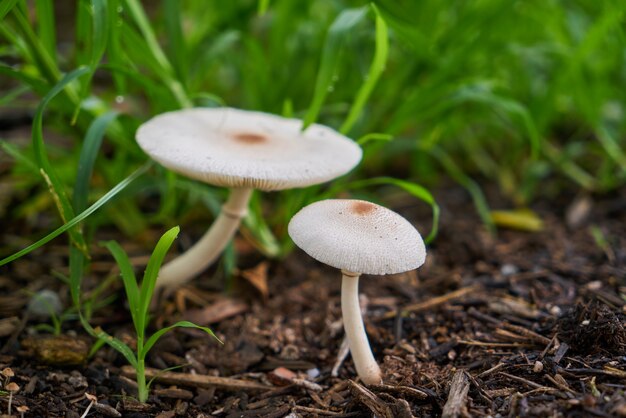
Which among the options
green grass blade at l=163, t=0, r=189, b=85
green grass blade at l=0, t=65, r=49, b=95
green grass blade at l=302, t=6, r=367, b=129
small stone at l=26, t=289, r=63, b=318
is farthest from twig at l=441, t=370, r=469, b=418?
green grass blade at l=0, t=65, r=49, b=95

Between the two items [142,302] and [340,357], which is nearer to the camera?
[142,302]

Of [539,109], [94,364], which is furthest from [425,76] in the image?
[94,364]

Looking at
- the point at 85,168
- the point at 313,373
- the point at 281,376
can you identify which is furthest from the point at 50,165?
the point at 313,373

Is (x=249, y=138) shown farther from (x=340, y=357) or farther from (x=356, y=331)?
(x=340, y=357)

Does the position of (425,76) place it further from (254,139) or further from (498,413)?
(498,413)

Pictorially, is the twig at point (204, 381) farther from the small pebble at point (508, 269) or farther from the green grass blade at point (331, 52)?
the small pebble at point (508, 269)

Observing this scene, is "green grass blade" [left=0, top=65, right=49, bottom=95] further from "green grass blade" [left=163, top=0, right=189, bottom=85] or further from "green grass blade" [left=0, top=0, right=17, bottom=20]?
"green grass blade" [left=163, top=0, right=189, bottom=85]
